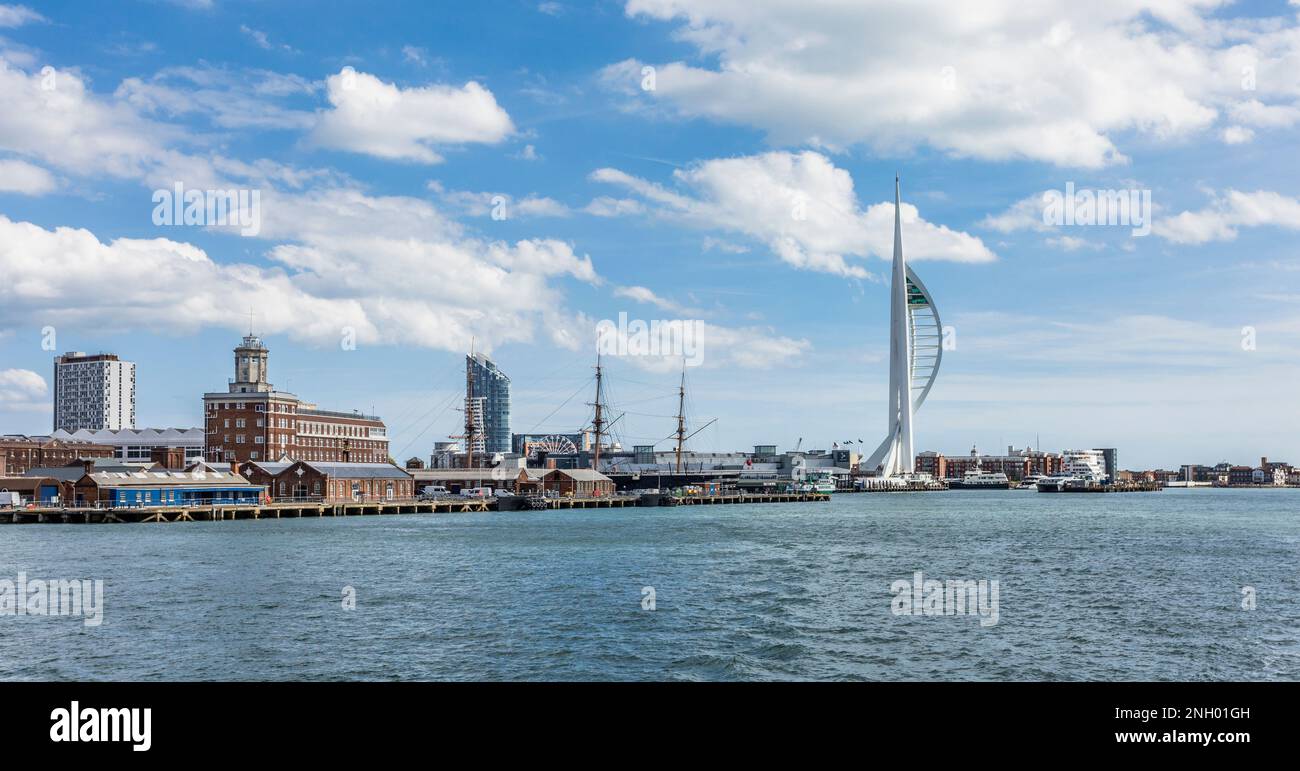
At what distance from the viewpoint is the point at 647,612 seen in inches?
1182

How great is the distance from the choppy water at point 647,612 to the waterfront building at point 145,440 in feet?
335

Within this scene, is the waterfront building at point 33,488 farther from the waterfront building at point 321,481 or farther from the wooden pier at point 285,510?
the waterfront building at point 321,481

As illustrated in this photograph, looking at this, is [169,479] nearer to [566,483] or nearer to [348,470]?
[348,470]

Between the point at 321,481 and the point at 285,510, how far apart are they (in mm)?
7376

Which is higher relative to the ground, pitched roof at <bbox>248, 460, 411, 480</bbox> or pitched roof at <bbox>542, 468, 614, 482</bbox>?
pitched roof at <bbox>248, 460, 411, 480</bbox>

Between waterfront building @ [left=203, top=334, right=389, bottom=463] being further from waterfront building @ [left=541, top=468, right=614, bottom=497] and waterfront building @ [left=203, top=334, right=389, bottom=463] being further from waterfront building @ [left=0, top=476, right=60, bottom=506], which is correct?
waterfront building @ [left=0, top=476, right=60, bottom=506]

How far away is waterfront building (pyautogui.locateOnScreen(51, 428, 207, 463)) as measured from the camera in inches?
6171

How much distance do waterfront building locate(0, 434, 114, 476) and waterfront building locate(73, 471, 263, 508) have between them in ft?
155

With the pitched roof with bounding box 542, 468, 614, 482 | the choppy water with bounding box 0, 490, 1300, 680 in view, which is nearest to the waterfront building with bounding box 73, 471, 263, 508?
the choppy water with bounding box 0, 490, 1300, 680

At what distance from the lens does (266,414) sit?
132875 mm

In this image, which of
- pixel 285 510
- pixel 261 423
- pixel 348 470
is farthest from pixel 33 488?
pixel 261 423
